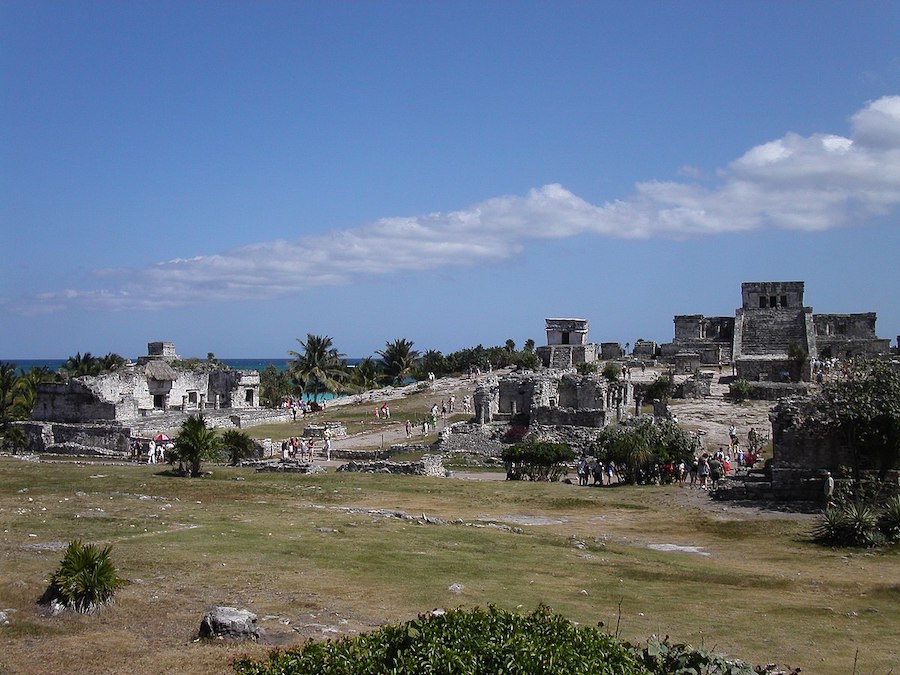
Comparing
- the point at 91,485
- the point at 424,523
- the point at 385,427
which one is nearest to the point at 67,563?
the point at 424,523

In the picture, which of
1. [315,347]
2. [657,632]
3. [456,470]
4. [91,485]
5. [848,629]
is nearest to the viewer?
[657,632]

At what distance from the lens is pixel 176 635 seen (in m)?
10.2

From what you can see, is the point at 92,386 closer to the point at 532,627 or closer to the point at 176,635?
the point at 176,635

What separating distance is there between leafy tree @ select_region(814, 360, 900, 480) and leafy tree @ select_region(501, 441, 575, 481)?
31.4 feet

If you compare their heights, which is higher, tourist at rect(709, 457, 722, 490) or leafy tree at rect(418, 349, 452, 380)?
leafy tree at rect(418, 349, 452, 380)

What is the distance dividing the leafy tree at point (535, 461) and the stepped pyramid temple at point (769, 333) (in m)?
30.2

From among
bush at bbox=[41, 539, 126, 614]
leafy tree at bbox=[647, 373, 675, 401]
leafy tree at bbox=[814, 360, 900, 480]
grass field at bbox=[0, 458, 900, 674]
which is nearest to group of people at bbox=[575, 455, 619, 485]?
grass field at bbox=[0, 458, 900, 674]

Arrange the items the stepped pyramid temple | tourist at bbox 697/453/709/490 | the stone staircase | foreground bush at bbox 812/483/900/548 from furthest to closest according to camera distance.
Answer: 1. the stone staircase
2. the stepped pyramid temple
3. tourist at bbox 697/453/709/490
4. foreground bush at bbox 812/483/900/548

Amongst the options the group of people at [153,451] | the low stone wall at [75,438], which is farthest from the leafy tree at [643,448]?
the low stone wall at [75,438]

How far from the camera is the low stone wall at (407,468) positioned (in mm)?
30062

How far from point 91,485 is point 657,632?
17544 millimetres

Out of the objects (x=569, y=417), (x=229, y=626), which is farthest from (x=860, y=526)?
(x=569, y=417)

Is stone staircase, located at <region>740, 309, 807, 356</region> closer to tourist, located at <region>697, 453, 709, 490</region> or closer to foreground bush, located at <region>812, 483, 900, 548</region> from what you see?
tourist, located at <region>697, 453, 709, 490</region>

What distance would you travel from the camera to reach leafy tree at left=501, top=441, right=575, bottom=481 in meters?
30.5
